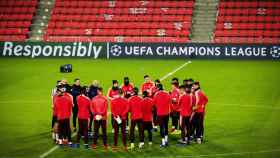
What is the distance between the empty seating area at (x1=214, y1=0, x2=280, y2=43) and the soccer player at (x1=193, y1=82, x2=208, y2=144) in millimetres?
24147

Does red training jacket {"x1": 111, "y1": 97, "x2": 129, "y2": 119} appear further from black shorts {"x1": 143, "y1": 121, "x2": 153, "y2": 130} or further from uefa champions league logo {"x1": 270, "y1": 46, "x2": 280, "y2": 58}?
uefa champions league logo {"x1": 270, "y1": 46, "x2": 280, "y2": 58}

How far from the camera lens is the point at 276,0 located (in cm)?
5053

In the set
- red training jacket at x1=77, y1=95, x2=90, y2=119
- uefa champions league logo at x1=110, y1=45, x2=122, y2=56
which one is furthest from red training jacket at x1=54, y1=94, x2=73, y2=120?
uefa champions league logo at x1=110, y1=45, x2=122, y2=56

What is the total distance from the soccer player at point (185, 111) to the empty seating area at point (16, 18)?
29.4 meters

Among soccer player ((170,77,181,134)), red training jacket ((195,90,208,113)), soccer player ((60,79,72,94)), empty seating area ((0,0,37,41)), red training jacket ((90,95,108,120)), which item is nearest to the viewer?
red training jacket ((90,95,108,120))

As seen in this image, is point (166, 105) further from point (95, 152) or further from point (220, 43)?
point (220, 43)

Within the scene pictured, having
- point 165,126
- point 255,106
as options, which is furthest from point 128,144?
point 255,106

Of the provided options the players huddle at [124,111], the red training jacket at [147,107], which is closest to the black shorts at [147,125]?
the players huddle at [124,111]

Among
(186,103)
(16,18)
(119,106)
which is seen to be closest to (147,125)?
(119,106)

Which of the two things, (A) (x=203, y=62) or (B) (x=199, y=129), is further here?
(A) (x=203, y=62)

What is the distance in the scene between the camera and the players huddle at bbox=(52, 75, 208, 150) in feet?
69.1

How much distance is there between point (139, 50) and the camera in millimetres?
45719

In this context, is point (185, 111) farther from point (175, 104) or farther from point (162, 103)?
point (175, 104)

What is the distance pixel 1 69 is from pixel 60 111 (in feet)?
68.6
